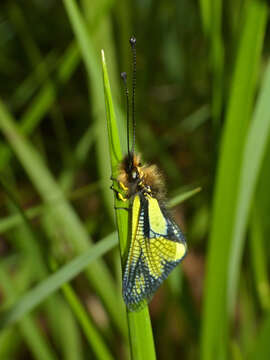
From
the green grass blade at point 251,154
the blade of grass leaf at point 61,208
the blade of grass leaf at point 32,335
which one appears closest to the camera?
the green grass blade at point 251,154

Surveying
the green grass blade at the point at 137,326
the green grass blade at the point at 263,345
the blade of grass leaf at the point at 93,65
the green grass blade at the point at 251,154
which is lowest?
the green grass blade at the point at 263,345

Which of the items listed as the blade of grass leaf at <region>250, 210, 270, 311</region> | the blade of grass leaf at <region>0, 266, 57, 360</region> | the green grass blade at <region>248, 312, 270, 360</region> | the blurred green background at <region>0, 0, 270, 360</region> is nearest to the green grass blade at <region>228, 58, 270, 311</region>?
the blurred green background at <region>0, 0, 270, 360</region>

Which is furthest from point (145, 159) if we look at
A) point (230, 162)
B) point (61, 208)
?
point (230, 162)

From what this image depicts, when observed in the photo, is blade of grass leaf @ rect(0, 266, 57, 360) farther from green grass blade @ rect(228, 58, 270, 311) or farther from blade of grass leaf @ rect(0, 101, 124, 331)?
green grass blade @ rect(228, 58, 270, 311)

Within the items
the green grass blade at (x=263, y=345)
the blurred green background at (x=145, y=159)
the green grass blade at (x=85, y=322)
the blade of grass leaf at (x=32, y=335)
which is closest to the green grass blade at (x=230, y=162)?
the blurred green background at (x=145, y=159)

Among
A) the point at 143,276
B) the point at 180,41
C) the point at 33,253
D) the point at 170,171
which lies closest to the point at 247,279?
the point at 170,171

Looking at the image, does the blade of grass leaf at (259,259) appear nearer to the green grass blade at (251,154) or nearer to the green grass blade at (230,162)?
the green grass blade at (251,154)

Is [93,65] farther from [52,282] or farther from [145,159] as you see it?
[145,159]
